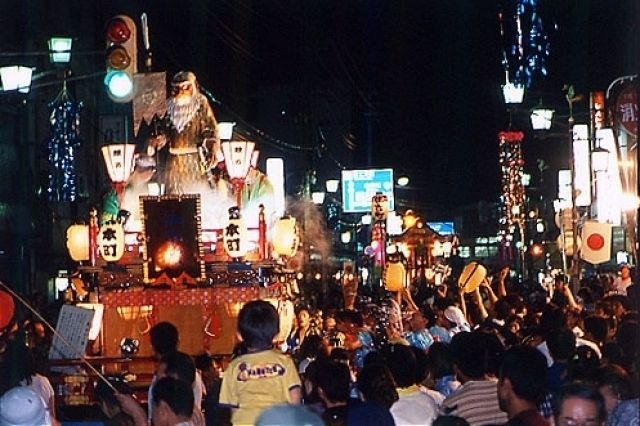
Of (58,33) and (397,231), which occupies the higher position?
(58,33)

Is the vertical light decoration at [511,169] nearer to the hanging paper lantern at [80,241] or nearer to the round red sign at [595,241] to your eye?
the round red sign at [595,241]

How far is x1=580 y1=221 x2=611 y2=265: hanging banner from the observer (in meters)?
21.2

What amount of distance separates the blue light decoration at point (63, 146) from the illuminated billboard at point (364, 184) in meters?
17.6

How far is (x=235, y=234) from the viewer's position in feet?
67.6

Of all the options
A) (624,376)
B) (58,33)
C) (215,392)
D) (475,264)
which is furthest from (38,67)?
(624,376)

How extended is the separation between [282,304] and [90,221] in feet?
12.9

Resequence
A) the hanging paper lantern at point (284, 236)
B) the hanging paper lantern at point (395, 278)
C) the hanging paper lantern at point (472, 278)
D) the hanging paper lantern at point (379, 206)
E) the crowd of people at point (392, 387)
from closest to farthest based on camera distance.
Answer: the crowd of people at point (392, 387) → the hanging paper lantern at point (472, 278) → the hanging paper lantern at point (284, 236) → the hanging paper lantern at point (395, 278) → the hanging paper lantern at point (379, 206)

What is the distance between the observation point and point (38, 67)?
3806cm

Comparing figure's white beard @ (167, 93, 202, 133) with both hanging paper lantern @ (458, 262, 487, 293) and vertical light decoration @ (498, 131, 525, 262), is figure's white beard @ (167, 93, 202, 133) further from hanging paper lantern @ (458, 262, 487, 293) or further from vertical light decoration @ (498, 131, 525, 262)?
vertical light decoration @ (498, 131, 525, 262)

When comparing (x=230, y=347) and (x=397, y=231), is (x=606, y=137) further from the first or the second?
(x=397, y=231)

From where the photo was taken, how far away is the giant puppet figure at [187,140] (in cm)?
2112

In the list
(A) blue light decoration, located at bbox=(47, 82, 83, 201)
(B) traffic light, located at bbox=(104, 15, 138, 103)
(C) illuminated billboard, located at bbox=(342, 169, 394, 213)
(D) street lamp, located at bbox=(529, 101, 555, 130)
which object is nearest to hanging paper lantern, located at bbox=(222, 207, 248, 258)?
(B) traffic light, located at bbox=(104, 15, 138, 103)

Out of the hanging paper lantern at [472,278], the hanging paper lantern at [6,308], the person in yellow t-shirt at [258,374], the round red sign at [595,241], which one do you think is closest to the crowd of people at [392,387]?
the person in yellow t-shirt at [258,374]

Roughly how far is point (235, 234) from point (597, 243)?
264 inches
